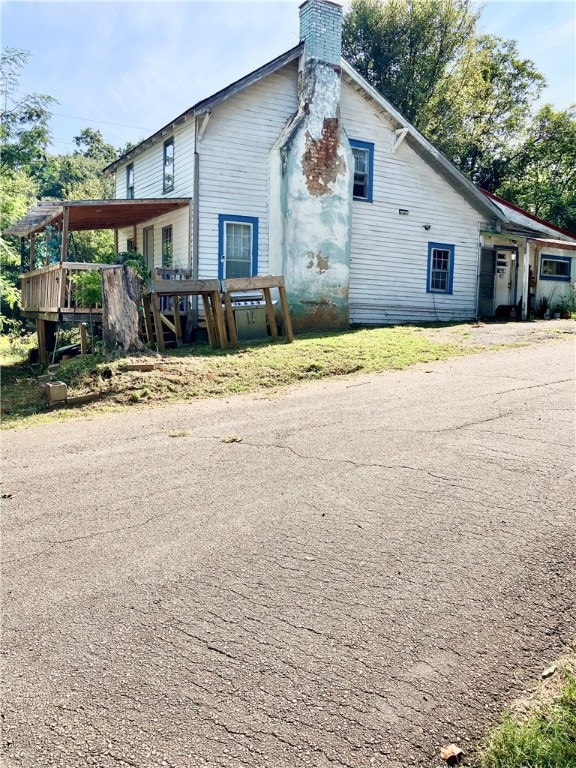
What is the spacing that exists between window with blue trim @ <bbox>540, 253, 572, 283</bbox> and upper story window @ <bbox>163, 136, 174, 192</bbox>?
13.7m

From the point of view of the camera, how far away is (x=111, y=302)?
10570mm

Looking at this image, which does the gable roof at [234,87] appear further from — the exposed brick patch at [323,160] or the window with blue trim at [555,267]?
the window with blue trim at [555,267]

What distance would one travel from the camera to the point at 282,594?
328 cm

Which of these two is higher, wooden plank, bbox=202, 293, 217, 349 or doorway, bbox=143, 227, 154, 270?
doorway, bbox=143, 227, 154, 270

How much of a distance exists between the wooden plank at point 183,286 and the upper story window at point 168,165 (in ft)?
18.9

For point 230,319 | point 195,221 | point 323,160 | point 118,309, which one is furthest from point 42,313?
point 323,160

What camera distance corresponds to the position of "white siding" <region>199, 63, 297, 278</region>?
15.1m

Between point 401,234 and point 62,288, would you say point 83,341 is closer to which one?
point 62,288

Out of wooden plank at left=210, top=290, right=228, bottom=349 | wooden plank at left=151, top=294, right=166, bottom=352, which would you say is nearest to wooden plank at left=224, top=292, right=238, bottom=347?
wooden plank at left=210, top=290, right=228, bottom=349

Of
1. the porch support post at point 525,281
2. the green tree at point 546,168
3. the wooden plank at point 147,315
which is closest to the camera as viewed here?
the wooden plank at point 147,315

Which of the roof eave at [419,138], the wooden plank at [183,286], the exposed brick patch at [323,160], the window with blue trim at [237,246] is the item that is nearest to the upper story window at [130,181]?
the window with blue trim at [237,246]

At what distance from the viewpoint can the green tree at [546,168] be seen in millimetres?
31408

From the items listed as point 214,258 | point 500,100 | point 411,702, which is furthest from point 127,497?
point 500,100

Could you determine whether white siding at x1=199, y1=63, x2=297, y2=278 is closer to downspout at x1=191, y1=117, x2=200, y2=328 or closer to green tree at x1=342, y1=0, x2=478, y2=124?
downspout at x1=191, y1=117, x2=200, y2=328
